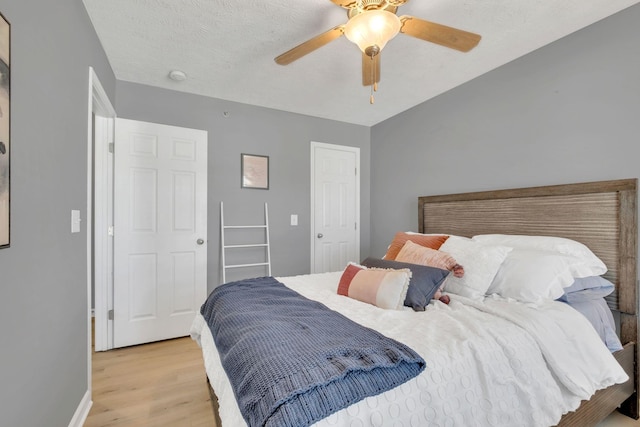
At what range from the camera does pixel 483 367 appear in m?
1.07

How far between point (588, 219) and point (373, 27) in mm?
1747

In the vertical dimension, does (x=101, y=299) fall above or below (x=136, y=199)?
below

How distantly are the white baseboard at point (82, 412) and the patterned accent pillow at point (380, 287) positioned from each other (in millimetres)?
1586

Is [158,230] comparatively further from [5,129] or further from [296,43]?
[296,43]

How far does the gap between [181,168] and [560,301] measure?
10.0 feet

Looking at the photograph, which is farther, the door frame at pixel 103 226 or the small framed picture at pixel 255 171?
the small framed picture at pixel 255 171

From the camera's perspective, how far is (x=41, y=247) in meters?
1.19

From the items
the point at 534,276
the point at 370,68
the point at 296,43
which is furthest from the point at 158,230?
the point at 534,276

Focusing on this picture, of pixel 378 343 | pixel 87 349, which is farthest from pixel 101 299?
pixel 378 343

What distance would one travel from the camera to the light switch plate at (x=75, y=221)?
152cm

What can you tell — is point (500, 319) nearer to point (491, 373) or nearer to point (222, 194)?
point (491, 373)

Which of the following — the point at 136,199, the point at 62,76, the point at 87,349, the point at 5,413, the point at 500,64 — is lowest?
the point at 87,349

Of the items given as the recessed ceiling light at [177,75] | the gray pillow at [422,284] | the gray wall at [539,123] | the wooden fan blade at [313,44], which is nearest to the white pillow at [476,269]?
the gray pillow at [422,284]

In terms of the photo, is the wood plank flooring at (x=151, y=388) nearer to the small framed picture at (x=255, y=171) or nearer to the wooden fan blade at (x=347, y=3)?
the small framed picture at (x=255, y=171)
